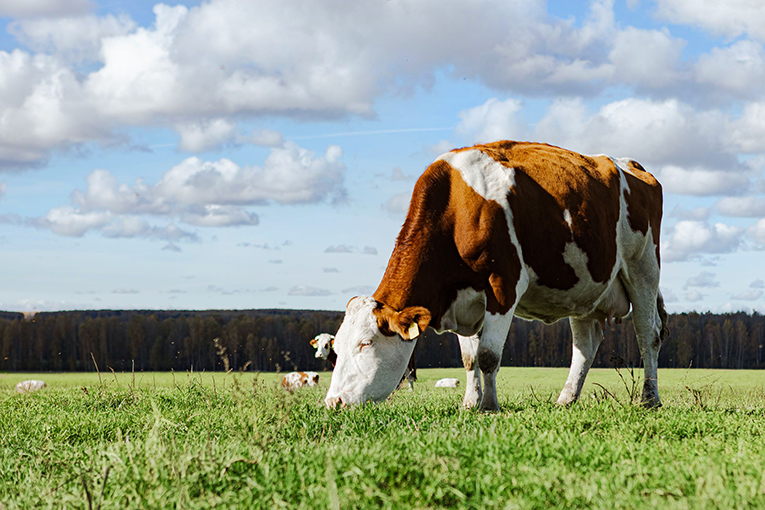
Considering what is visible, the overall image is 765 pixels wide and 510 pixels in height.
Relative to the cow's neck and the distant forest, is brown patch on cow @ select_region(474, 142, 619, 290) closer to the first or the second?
the cow's neck

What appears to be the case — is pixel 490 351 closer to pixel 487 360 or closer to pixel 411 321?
pixel 487 360

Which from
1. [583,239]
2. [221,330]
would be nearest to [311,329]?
[221,330]

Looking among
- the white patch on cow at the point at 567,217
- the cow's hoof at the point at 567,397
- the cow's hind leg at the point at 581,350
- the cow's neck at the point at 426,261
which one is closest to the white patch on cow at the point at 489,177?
the cow's neck at the point at 426,261

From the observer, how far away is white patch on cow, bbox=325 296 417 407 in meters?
6.54

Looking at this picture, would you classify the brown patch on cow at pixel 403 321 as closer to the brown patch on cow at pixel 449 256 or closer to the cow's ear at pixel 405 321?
the cow's ear at pixel 405 321

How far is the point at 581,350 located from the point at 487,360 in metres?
3.14

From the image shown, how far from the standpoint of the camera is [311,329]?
52688 millimetres

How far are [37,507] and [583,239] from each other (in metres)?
6.25

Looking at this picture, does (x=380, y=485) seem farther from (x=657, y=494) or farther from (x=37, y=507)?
(x=37, y=507)

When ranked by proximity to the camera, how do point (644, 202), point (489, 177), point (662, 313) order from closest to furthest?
1. point (489, 177)
2. point (644, 202)
3. point (662, 313)

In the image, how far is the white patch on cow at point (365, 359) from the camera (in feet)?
21.4

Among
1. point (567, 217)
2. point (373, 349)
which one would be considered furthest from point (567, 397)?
point (373, 349)

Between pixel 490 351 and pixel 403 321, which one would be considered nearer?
pixel 403 321

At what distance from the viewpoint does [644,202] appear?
9602mm
